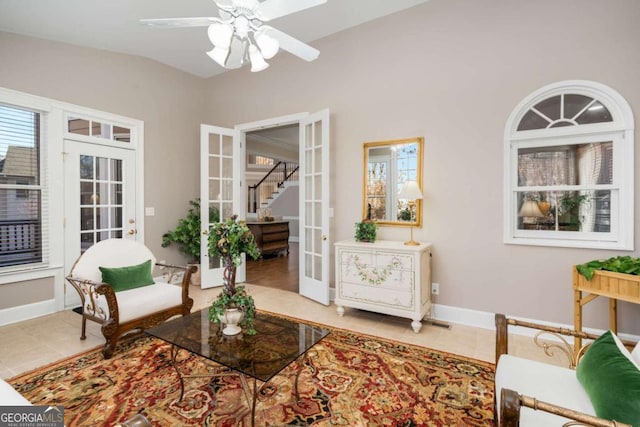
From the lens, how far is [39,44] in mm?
3410

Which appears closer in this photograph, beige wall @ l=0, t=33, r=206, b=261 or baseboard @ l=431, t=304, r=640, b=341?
baseboard @ l=431, t=304, r=640, b=341

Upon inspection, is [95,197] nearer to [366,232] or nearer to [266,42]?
[266,42]

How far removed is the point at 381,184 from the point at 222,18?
7.93ft

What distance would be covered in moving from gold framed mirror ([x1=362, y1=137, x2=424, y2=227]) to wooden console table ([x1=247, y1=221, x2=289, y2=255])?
3758 millimetres

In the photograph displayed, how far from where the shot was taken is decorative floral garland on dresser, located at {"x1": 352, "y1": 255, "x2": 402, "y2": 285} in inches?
125

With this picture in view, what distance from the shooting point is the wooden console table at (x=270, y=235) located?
23.1ft

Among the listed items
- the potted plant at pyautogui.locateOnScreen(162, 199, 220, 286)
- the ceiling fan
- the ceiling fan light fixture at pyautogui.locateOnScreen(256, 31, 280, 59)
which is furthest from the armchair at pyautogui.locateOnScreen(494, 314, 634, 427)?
the potted plant at pyautogui.locateOnScreen(162, 199, 220, 286)

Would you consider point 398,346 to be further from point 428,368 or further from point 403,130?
point 403,130

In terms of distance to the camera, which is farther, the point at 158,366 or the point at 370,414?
the point at 158,366

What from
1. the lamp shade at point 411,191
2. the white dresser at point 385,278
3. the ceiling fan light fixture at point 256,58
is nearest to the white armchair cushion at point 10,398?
the ceiling fan light fixture at point 256,58

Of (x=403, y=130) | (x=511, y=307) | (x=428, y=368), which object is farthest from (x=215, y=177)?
(x=511, y=307)

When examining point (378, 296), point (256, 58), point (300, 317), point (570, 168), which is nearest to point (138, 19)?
point (256, 58)

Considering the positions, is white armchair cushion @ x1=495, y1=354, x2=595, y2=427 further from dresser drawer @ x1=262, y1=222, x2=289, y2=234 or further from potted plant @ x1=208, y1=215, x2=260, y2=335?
dresser drawer @ x1=262, y1=222, x2=289, y2=234

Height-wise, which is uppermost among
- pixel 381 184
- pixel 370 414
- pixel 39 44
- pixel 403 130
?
pixel 39 44
